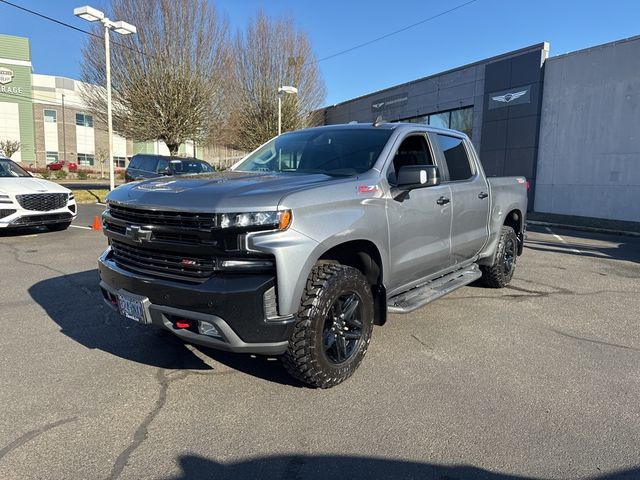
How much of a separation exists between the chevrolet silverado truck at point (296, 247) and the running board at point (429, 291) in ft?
0.08

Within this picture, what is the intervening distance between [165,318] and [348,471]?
1.49m

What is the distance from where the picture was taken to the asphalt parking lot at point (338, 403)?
261 centimetres

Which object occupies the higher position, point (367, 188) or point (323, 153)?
point (323, 153)

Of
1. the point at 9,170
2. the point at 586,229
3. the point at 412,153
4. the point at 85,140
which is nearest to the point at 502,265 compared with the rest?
the point at 412,153

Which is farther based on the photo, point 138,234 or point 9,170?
point 9,170

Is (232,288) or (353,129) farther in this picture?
(353,129)

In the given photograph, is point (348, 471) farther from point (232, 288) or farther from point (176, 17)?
point (176, 17)

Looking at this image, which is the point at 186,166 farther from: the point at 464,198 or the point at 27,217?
the point at 464,198

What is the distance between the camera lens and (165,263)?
321 cm

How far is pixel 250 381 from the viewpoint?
3551 millimetres

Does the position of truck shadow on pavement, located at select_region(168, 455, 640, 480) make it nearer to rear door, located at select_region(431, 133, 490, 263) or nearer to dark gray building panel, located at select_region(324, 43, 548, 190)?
rear door, located at select_region(431, 133, 490, 263)

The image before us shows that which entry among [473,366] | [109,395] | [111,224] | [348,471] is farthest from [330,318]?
[111,224]

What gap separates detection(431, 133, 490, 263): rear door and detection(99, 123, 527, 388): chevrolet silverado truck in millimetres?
169

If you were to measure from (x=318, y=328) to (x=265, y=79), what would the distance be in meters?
28.1
